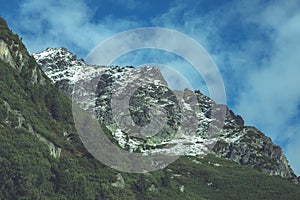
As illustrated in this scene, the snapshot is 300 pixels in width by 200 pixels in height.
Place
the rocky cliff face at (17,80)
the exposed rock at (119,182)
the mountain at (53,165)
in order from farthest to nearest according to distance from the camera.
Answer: the exposed rock at (119,182), the rocky cliff face at (17,80), the mountain at (53,165)

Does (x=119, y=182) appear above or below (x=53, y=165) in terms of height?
above

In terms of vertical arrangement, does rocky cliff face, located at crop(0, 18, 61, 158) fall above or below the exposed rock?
above

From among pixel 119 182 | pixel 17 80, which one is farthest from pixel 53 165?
pixel 17 80

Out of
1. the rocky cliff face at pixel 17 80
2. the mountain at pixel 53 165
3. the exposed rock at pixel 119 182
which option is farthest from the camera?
the exposed rock at pixel 119 182

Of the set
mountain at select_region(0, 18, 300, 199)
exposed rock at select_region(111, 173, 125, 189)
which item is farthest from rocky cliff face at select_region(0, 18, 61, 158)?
exposed rock at select_region(111, 173, 125, 189)

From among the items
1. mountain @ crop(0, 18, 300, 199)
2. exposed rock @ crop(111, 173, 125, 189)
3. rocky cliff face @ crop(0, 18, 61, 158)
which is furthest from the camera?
exposed rock @ crop(111, 173, 125, 189)

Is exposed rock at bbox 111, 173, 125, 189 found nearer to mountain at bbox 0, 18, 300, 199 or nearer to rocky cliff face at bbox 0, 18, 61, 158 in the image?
mountain at bbox 0, 18, 300, 199

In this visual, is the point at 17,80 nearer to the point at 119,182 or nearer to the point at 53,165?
the point at 53,165

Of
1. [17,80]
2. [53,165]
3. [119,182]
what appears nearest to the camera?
[53,165]

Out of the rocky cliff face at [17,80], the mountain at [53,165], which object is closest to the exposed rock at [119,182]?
the mountain at [53,165]

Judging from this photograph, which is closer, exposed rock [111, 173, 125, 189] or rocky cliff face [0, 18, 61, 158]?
rocky cliff face [0, 18, 61, 158]

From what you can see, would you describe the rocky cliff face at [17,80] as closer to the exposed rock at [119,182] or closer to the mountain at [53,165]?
the mountain at [53,165]

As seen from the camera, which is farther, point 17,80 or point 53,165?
point 17,80

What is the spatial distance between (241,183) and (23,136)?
10372 cm
